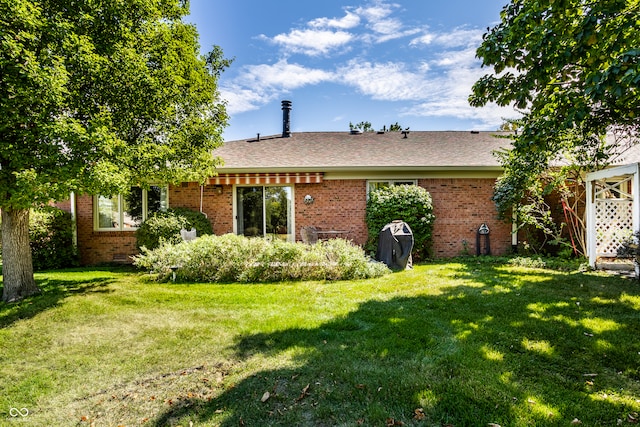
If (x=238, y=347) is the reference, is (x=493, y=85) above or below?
above

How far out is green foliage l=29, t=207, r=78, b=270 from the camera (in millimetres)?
10750

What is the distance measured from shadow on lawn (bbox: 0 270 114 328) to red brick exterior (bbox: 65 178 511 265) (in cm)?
359

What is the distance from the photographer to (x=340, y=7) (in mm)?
13164

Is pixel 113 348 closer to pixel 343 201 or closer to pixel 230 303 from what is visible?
pixel 230 303

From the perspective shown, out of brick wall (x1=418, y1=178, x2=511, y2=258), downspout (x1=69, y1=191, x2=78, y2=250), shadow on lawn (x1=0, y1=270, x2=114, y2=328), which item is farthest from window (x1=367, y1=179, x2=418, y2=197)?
downspout (x1=69, y1=191, x2=78, y2=250)

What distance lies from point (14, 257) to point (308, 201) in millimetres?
8084

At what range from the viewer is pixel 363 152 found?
1396cm

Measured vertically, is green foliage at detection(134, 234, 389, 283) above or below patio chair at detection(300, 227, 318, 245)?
below

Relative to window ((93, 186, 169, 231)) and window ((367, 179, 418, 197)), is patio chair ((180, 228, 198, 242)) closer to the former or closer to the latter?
window ((93, 186, 169, 231))

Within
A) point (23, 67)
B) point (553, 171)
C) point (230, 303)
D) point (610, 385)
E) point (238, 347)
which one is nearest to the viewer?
point (610, 385)

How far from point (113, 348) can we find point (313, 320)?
2.82 metres

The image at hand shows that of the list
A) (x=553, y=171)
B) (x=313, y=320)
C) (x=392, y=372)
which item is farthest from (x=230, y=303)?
(x=553, y=171)

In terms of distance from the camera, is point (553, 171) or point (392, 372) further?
point (553, 171)

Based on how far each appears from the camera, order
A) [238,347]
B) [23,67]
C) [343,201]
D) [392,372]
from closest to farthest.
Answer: [392,372], [238,347], [23,67], [343,201]
